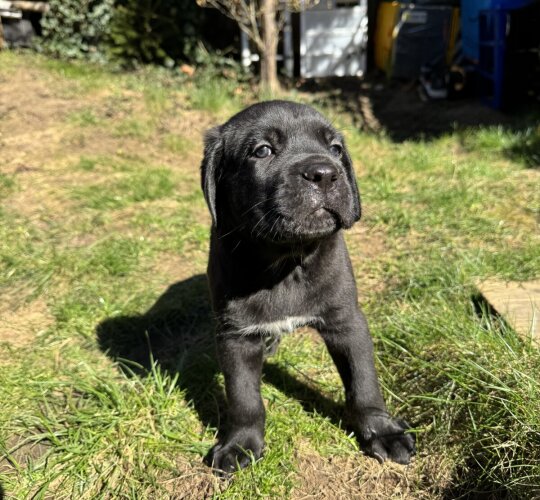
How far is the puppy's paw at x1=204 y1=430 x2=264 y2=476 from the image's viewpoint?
2316mm

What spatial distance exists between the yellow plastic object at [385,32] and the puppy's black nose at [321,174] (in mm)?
8276

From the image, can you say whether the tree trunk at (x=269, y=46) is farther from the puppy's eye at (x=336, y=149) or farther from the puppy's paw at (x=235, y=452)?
the puppy's paw at (x=235, y=452)

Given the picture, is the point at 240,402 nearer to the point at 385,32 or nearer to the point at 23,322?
the point at 23,322

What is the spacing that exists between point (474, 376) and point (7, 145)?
5.42 meters

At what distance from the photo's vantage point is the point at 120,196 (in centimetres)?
514

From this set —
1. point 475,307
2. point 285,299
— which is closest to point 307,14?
point 475,307

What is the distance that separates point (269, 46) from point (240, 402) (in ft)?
19.1

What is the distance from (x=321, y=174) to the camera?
6.62 feet

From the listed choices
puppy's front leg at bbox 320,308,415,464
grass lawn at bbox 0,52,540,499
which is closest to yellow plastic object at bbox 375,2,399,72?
grass lawn at bbox 0,52,540,499

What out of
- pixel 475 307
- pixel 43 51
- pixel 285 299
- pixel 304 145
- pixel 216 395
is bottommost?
pixel 216 395

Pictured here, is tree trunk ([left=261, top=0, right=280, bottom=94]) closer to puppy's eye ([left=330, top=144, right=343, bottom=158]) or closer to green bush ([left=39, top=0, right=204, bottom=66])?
green bush ([left=39, top=0, right=204, bottom=66])

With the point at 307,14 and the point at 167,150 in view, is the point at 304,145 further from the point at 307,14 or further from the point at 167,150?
the point at 307,14

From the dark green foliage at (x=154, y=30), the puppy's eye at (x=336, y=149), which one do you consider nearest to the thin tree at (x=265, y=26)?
the dark green foliage at (x=154, y=30)

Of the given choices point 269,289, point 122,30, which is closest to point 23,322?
point 269,289
